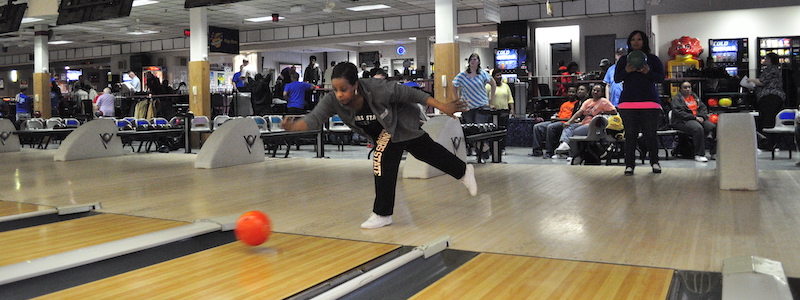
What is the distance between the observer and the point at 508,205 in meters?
4.44

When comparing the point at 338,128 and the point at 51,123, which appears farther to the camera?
the point at 51,123

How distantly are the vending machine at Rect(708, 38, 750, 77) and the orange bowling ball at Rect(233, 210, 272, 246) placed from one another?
12.6 metres

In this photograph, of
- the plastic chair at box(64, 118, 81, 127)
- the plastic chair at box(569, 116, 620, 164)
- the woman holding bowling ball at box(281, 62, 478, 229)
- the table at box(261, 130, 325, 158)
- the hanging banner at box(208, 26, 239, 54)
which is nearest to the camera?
the woman holding bowling ball at box(281, 62, 478, 229)

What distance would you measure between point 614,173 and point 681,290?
389 centimetres

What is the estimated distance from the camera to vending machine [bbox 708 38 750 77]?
13.5m

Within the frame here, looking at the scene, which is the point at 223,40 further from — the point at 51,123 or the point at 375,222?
the point at 375,222

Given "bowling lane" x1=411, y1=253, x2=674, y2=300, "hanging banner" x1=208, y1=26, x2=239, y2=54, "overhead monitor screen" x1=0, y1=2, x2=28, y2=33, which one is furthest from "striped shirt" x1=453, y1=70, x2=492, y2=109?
"hanging banner" x1=208, y1=26, x2=239, y2=54

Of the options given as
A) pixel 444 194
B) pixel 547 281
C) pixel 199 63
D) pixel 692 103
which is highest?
pixel 199 63

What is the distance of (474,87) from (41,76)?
48.0ft

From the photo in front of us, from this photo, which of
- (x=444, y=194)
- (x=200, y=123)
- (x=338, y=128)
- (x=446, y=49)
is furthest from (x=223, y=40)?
(x=444, y=194)

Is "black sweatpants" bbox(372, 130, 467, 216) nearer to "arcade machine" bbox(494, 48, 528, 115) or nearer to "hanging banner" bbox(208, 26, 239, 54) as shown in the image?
"arcade machine" bbox(494, 48, 528, 115)

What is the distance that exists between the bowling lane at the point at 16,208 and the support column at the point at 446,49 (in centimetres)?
766

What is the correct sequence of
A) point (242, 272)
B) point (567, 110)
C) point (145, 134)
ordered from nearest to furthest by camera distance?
point (242, 272) → point (567, 110) → point (145, 134)

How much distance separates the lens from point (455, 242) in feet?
10.8
